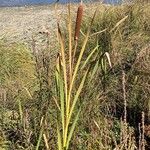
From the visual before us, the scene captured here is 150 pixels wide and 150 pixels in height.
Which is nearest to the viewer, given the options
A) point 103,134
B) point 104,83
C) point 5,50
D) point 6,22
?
point 103,134

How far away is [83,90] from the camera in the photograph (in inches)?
252

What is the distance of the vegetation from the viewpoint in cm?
478

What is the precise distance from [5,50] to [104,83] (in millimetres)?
Answer: 2864

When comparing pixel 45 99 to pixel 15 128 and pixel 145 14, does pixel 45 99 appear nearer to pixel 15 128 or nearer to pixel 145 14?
pixel 15 128

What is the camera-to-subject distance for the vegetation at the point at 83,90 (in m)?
4.78

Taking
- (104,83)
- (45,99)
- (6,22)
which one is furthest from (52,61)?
(6,22)

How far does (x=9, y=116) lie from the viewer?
21.9 feet

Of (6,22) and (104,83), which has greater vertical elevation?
(104,83)

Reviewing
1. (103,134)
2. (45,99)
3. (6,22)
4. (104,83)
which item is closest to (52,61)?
(104,83)

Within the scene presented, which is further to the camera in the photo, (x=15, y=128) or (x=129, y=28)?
(x=129, y=28)

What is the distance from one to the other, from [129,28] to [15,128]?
3.78 metres

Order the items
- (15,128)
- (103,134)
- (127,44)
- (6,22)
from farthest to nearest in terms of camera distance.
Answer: (6,22), (127,44), (15,128), (103,134)

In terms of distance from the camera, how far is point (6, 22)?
725 inches

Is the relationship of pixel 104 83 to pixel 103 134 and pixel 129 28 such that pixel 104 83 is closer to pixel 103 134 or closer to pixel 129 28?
pixel 103 134
